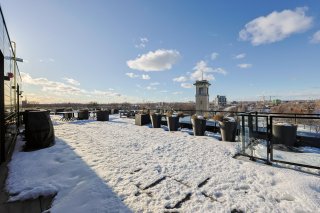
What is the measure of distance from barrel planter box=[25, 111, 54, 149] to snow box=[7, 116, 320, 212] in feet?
1.24

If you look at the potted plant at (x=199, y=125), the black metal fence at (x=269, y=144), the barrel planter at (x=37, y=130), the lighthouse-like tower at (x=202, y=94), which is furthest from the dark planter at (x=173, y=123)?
the lighthouse-like tower at (x=202, y=94)

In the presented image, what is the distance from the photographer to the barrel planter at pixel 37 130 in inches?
188

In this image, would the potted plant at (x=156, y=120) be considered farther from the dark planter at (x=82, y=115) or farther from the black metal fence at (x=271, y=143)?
the dark planter at (x=82, y=115)

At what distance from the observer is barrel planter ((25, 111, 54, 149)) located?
15.7 ft

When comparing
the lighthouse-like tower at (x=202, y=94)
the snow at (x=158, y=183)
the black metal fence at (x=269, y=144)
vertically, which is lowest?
the snow at (x=158, y=183)

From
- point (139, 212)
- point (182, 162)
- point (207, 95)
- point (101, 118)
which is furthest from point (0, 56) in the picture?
point (207, 95)

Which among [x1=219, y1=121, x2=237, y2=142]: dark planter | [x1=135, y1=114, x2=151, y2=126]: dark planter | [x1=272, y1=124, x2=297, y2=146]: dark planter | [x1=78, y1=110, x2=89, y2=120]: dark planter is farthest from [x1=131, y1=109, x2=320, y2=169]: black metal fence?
[x1=78, y1=110, x2=89, y2=120]: dark planter

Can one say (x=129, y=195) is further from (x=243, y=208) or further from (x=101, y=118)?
(x=101, y=118)

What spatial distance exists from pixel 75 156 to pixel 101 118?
9.16 metres

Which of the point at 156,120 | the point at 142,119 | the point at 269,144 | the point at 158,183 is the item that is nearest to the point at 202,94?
the point at 142,119

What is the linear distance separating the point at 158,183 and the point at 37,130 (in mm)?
4003

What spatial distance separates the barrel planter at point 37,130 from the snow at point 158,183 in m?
0.38

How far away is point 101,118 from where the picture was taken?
43.0 feet

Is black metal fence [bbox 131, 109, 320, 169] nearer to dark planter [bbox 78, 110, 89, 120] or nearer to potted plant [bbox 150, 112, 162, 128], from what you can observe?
potted plant [bbox 150, 112, 162, 128]
